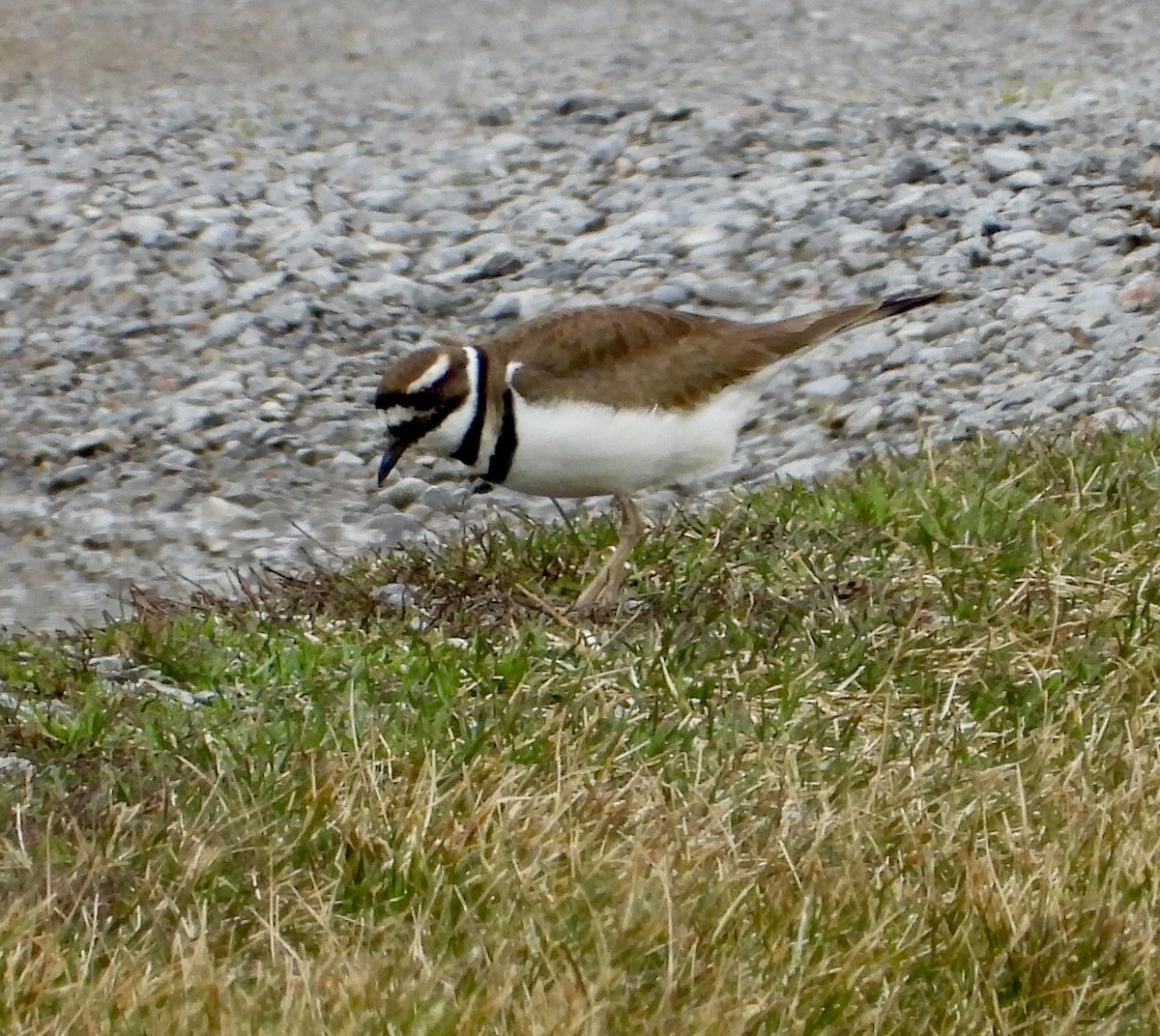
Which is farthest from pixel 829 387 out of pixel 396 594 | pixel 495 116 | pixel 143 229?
pixel 495 116

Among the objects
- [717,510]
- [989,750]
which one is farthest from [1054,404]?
[989,750]

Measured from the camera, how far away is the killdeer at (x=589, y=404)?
20.6ft

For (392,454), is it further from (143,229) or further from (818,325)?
(143,229)

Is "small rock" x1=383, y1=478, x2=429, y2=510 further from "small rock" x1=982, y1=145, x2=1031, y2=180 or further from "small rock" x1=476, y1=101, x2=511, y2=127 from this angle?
"small rock" x1=476, y1=101, x2=511, y2=127

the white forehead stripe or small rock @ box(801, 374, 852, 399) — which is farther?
small rock @ box(801, 374, 852, 399)

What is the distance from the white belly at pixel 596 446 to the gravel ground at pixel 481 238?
5.83ft

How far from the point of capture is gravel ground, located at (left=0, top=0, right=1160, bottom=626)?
896cm

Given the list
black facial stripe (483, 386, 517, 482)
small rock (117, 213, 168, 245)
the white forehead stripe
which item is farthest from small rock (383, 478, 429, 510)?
small rock (117, 213, 168, 245)

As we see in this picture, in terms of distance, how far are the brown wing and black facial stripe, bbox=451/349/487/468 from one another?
0.06m

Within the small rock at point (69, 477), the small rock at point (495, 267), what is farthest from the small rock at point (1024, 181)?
the small rock at point (69, 477)

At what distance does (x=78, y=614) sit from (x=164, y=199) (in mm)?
5377

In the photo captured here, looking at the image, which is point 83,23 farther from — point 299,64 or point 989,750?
point 989,750

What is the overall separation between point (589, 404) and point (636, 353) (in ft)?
1.07

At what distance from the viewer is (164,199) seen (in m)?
12.7
